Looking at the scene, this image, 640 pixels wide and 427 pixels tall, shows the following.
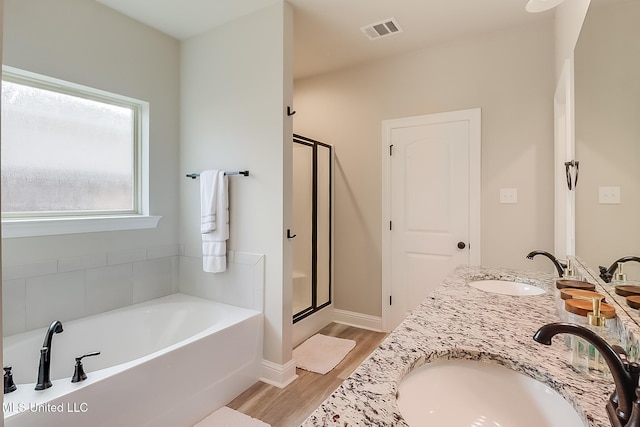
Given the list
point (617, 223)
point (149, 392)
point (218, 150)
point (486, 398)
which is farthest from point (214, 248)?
point (617, 223)

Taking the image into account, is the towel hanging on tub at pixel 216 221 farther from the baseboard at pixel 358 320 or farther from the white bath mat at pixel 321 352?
the baseboard at pixel 358 320

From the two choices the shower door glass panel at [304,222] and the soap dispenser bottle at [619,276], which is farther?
the shower door glass panel at [304,222]

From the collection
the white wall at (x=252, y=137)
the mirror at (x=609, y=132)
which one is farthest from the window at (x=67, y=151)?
the mirror at (x=609, y=132)

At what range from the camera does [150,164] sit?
2.58 m

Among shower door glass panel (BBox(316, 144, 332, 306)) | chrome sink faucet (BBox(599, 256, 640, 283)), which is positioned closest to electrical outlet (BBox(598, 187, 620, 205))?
chrome sink faucet (BBox(599, 256, 640, 283))

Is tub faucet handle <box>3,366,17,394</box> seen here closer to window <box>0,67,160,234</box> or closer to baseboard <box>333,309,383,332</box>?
window <box>0,67,160,234</box>

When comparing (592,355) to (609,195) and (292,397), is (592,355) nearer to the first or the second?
(609,195)

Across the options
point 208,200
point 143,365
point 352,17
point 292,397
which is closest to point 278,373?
point 292,397

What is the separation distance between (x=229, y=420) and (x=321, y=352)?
991 millimetres

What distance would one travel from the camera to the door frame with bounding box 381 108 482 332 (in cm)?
263

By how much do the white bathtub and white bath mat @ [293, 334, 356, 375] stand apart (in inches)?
16.9

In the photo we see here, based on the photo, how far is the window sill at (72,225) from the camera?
1.85 meters

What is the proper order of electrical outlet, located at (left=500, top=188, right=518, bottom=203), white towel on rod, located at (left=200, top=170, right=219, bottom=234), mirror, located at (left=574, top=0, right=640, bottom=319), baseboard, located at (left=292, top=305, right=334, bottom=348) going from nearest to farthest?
mirror, located at (left=574, top=0, right=640, bottom=319)
white towel on rod, located at (left=200, top=170, right=219, bottom=234)
electrical outlet, located at (left=500, top=188, right=518, bottom=203)
baseboard, located at (left=292, top=305, right=334, bottom=348)

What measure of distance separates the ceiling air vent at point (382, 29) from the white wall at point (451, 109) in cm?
40
